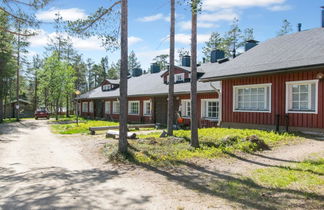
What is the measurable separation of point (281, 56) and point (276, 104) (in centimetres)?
233

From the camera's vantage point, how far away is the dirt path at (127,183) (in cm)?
425

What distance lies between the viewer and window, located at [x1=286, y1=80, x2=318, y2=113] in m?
10.5

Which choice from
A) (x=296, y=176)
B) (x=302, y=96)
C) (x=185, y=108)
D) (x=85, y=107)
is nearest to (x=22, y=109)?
(x=85, y=107)

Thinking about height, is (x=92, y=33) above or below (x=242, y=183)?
above

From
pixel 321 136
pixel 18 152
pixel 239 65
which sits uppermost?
pixel 239 65

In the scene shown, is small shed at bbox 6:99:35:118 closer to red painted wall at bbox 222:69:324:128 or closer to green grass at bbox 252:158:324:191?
red painted wall at bbox 222:69:324:128

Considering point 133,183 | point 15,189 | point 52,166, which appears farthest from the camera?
point 52,166

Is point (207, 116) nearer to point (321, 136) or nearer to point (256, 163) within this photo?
point (321, 136)

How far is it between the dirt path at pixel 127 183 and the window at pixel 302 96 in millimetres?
2706

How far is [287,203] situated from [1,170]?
6.57m

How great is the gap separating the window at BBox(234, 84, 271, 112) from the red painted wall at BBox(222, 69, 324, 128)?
0.67 feet

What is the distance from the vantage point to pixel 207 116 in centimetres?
1741

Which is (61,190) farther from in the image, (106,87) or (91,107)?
(91,107)

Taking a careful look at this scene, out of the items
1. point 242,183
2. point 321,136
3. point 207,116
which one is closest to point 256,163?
point 242,183
